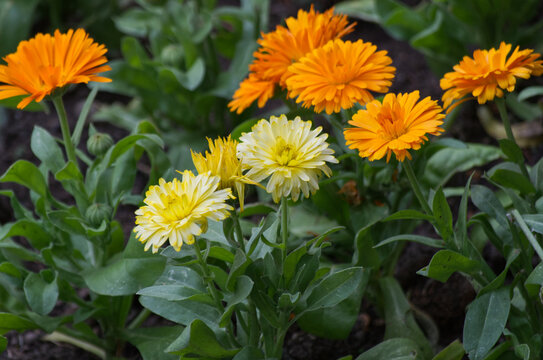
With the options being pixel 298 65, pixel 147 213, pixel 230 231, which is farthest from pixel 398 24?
pixel 147 213

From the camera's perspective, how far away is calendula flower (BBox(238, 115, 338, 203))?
42.2 inches

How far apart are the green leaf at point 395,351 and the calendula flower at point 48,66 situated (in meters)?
0.81

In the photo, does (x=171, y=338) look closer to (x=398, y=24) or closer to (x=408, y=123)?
(x=408, y=123)

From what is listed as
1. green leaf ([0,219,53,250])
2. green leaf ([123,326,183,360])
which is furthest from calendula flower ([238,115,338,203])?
green leaf ([0,219,53,250])

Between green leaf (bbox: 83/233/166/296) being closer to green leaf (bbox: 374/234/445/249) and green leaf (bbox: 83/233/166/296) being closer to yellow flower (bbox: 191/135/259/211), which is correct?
yellow flower (bbox: 191/135/259/211)

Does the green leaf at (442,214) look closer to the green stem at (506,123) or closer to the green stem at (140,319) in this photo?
the green stem at (506,123)

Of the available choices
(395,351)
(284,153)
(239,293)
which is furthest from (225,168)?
(395,351)

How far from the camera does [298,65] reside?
4.27 feet

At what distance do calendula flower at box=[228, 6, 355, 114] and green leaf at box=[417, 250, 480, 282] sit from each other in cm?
48

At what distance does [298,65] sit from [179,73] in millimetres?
860

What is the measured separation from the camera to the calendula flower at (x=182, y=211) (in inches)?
39.7

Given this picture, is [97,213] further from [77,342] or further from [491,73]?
[491,73]

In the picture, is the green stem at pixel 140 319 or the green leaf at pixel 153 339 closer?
the green leaf at pixel 153 339

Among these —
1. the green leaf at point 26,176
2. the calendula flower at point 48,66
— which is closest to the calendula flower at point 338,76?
the calendula flower at point 48,66
